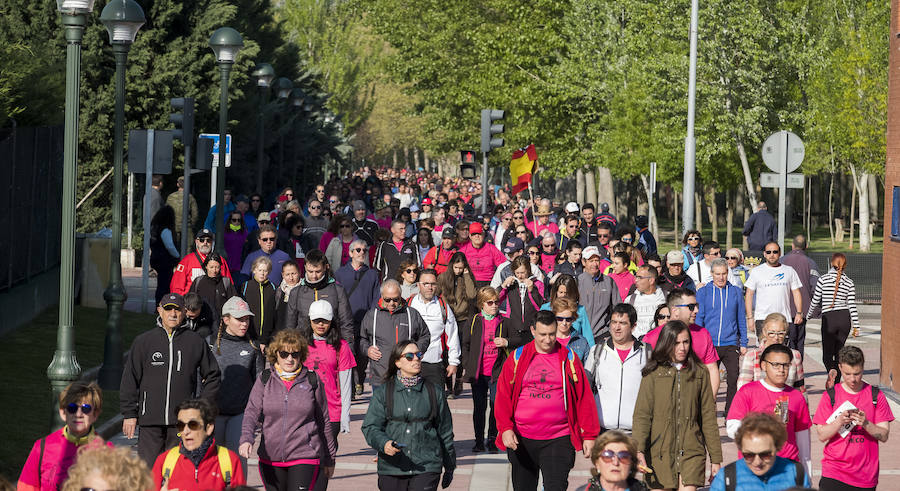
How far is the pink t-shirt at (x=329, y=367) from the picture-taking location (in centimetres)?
1083

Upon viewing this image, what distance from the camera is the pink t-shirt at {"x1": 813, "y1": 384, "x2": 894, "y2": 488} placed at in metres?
9.03

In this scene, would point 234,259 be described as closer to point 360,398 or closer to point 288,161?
point 360,398

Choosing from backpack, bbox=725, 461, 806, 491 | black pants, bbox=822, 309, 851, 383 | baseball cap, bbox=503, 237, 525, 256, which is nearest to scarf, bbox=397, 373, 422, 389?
backpack, bbox=725, 461, 806, 491

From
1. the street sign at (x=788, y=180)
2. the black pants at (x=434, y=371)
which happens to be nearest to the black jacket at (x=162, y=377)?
the black pants at (x=434, y=371)

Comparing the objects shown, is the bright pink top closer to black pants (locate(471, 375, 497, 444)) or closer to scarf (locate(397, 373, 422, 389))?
black pants (locate(471, 375, 497, 444))

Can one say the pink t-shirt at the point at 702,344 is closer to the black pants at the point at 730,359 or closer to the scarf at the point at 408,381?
the scarf at the point at 408,381

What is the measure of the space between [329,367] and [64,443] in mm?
3479

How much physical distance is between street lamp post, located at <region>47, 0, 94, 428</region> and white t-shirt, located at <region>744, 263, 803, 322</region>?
A: 7.58 metres

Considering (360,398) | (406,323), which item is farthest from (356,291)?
(406,323)

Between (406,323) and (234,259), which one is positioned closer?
(406,323)

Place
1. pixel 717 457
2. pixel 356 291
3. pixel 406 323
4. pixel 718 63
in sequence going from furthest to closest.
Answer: pixel 718 63
pixel 356 291
pixel 406 323
pixel 717 457

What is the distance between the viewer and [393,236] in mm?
19703

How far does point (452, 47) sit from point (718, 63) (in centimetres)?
1736

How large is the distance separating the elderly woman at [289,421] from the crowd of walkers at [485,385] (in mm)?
11
